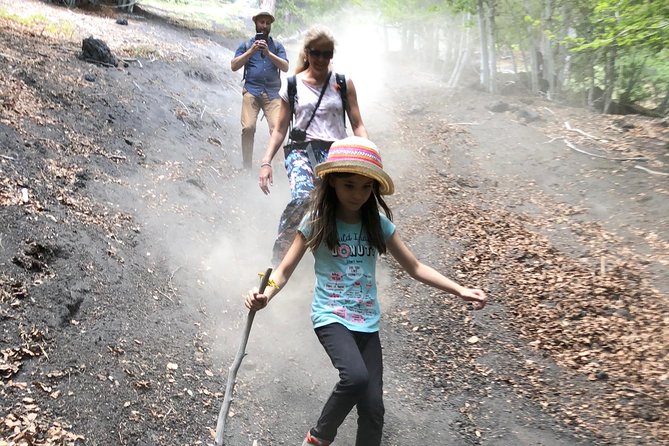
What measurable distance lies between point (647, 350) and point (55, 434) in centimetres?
488

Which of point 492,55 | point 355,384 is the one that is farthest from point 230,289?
point 492,55

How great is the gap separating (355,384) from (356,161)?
1282mm

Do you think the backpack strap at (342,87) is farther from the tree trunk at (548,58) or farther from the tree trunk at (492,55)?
the tree trunk at (492,55)

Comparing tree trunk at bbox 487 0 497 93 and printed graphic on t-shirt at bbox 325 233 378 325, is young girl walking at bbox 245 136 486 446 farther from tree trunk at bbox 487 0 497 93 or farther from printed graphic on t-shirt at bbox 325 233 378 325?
tree trunk at bbox 487 0 497 93

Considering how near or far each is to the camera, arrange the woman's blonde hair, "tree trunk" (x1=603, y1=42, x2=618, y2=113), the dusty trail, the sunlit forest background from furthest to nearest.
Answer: "tree trunk" (x1=603, y1=42, x2=618, y2=113), the sunlit forest background, the woman's blonde hair, the dusty trail

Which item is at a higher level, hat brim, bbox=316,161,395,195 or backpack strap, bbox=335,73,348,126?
backpack strap, bbox=335,73,348,126

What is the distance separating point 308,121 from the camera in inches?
207

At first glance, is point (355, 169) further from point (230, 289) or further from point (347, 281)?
point (230, 289)

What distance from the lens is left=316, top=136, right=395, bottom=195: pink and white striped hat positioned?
10.4ft

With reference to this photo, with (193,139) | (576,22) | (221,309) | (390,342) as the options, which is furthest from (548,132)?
(221,309)

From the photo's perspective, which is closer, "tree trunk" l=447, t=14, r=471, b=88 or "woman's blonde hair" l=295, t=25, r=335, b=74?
"woman's blonde hair" l=295, t=25, r=335, b=74

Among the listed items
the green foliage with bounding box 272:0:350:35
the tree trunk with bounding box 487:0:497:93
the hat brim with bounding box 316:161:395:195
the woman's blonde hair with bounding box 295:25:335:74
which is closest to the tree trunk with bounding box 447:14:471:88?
the tree trunk with bounding box 487:0:497:93

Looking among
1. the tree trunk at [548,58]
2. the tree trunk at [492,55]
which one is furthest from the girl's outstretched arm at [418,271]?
the tree trunk at [492,55]

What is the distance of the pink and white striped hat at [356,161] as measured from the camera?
3170mm
